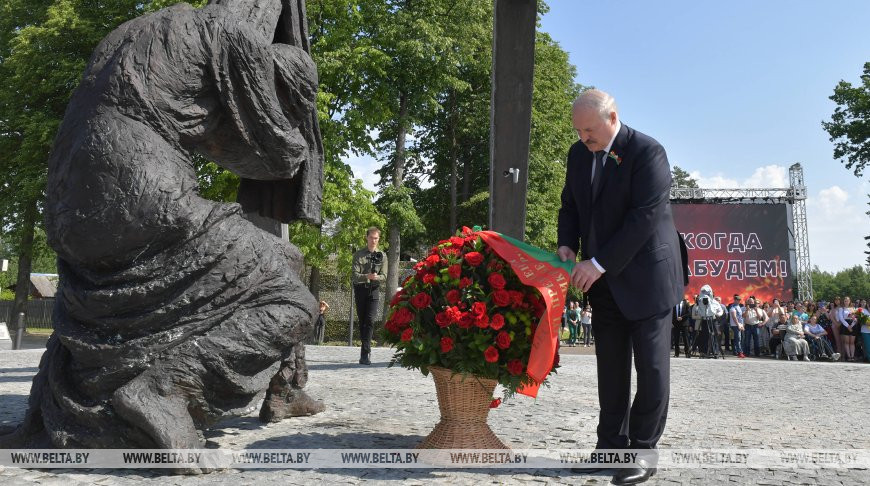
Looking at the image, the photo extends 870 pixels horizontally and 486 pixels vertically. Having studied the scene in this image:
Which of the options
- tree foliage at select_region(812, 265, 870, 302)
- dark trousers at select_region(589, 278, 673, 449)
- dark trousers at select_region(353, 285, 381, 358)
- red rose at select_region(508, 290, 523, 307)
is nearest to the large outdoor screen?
dark trousers at select_region(353, 285, 381, 358)

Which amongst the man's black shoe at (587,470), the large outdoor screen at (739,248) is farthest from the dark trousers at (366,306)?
the large outdoor screen at (739,248)

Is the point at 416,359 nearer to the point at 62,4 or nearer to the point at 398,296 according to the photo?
the point at 398,296

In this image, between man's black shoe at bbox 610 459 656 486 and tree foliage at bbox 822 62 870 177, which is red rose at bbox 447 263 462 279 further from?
tree foliage at bbox 822 62 870 177

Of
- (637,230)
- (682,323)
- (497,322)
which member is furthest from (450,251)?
(682,323)

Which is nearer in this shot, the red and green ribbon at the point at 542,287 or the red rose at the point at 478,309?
the red and green ribbon at the point at 542,287

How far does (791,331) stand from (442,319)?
16.2 m

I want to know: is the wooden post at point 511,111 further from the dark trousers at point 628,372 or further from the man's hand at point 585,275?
the man's hand at point 585,275

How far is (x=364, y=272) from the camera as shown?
366 inches

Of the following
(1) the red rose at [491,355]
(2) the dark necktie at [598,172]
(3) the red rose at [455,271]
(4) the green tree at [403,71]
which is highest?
(4) the green tree at [403,71]

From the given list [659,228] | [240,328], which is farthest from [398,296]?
[659,228]

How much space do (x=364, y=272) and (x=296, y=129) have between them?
5201 millimetres

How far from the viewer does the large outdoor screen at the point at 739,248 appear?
32.3 meters

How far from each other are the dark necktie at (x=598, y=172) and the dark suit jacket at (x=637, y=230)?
1.1 inches

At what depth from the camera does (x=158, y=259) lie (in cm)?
337
